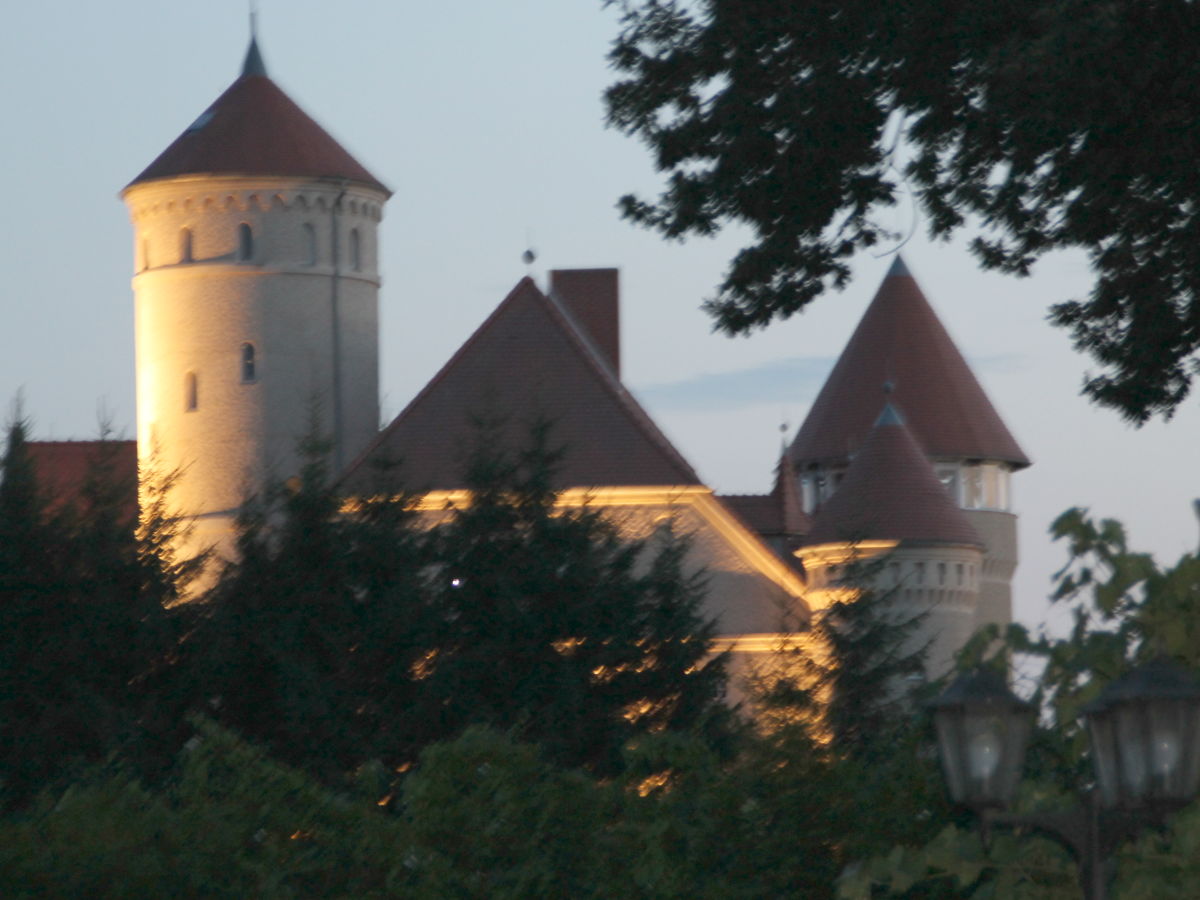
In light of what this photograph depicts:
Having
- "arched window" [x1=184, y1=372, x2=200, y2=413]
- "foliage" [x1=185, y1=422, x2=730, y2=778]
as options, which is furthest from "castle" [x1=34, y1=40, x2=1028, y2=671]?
"foliage" [x1=185, y1=422, x2=730, y2=778]

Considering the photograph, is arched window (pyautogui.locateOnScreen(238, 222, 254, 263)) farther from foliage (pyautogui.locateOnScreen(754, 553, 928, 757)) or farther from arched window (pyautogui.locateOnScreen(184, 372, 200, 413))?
foliage (pyautogui.locateOnScreen(754, 553, 928, 757))

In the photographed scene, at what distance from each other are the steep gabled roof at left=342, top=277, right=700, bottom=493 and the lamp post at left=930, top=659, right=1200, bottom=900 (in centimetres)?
3207

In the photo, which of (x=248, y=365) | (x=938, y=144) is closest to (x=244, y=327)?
(x=248, y=365)

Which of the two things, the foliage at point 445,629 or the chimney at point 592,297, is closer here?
the foliage at point 445,629

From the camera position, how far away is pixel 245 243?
44656 mm

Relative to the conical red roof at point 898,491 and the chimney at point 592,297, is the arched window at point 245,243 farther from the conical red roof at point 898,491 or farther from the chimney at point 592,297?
the conical red roof at point 898,491

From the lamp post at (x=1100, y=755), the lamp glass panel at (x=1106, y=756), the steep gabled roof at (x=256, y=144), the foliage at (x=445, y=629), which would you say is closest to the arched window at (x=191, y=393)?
the steep gabled roof at (x=256, y=144)

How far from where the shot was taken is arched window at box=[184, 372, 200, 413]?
145 feet

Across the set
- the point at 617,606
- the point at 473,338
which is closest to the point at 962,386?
the point at 473,338

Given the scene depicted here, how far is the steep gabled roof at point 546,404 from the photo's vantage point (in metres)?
39.9

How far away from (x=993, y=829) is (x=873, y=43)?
6.67 m

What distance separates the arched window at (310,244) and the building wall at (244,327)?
0.03m

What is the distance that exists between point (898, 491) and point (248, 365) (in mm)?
13366

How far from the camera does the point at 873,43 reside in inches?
526
